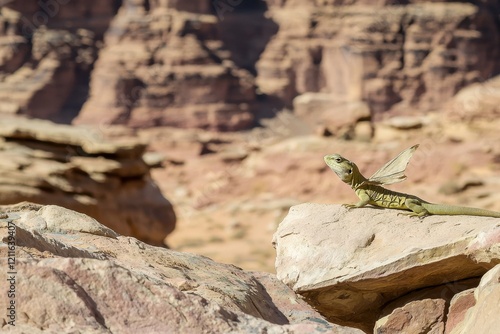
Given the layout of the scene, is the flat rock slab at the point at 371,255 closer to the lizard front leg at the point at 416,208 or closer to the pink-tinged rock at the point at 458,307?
the lizard front leg at the point at 416,208

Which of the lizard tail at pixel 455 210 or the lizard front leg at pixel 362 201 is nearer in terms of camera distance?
the lizard tail at pixel 455 210

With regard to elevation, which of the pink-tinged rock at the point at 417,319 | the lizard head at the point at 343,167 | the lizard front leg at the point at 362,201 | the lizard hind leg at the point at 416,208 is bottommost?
the pink-tinged rock at the point at 417,319

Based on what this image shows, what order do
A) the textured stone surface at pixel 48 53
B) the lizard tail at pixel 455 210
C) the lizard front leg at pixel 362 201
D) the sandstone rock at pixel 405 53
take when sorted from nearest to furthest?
the lizard tail at pixel 455 210 → the lizard front leg at pixel 362 201 → the textured stone surface at pixel 48 53 → the sandstone rock at pixel 405 53

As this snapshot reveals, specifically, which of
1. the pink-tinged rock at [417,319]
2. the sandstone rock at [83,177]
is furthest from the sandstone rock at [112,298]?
the sandstone rock at [83,177]

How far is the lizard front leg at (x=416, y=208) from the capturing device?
4293 millimetres

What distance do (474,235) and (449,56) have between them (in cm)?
3897

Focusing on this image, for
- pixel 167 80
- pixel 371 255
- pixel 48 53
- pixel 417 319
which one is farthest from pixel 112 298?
pixel 48 53

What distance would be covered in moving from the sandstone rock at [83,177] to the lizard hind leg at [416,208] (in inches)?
308

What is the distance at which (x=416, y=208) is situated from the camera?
14.1 feet

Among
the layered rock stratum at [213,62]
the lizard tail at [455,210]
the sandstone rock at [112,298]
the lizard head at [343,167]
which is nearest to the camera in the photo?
the sandstone rock at [112,298]

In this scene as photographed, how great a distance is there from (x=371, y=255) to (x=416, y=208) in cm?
58

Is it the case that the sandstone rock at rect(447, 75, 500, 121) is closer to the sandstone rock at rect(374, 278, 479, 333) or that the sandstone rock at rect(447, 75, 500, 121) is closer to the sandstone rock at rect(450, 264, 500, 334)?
the sandstone rock at rect(374, 278, 479, 333)

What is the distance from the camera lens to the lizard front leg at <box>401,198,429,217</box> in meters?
4.29

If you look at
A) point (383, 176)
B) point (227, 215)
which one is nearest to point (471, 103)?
point (227, 215)
